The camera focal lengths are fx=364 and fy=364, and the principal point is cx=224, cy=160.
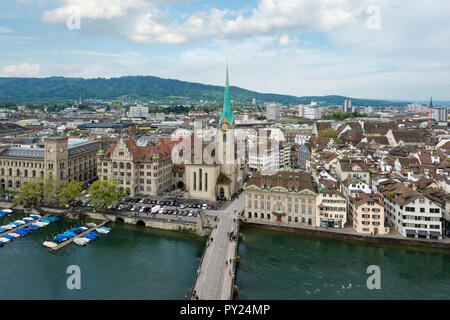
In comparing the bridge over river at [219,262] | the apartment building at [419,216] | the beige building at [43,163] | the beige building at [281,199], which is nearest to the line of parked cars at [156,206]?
the bridge over river at [219,262]

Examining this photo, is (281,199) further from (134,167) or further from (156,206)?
(134,167)

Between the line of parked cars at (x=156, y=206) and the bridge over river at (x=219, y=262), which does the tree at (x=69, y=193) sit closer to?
the line of parked cars at (x=156, y=206)

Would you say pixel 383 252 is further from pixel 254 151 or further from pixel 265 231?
pixel 254 151

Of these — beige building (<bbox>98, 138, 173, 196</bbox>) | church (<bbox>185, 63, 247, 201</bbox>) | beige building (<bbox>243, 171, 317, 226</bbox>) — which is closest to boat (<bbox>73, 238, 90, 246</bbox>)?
beige building (<bbox>98, 138, 173, 196</bbox>)

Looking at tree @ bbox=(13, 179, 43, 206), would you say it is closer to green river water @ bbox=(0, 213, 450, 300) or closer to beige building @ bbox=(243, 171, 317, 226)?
green river water @ bbox=(0, 213, 450, 300)

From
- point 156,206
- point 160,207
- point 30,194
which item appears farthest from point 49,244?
point 160,207
